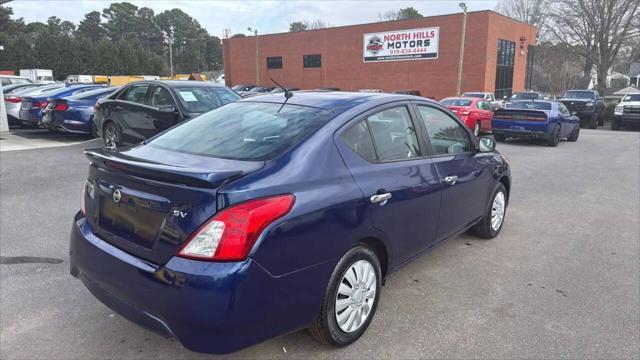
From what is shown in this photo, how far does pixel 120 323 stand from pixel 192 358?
0.71 m

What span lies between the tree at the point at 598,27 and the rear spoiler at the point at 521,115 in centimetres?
3363

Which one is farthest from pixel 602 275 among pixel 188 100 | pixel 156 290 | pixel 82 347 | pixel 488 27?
pixel 488 27

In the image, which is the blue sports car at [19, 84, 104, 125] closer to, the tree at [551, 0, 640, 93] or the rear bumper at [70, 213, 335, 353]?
the rear bumper at [70, 213, 335, 353]

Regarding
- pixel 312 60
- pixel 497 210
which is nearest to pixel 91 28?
pixel 312 60

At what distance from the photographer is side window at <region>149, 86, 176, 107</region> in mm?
8405

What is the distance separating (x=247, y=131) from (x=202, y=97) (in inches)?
231

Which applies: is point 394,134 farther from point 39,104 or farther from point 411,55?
point 411,55

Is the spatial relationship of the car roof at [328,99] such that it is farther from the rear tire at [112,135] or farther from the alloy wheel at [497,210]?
the rear tire at [112,135]

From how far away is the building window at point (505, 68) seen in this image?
3635 cm

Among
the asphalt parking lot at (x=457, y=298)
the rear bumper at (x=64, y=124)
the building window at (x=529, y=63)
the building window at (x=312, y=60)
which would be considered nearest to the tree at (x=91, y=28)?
the building window at (x=312, y=60)

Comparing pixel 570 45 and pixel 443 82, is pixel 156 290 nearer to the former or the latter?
pixel 443 82

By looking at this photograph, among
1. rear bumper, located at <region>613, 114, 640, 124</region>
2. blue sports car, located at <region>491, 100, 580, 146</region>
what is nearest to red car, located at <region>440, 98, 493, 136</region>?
blue sports car, located at <region>491, 100, 580, 146</region>

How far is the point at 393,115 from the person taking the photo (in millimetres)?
3467

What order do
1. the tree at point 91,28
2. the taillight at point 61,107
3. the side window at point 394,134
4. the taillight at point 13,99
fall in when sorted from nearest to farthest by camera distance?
the side window at point 394,134
the taillight at point 61,107
the taillight at point 13,99
the tree at point 91,28
